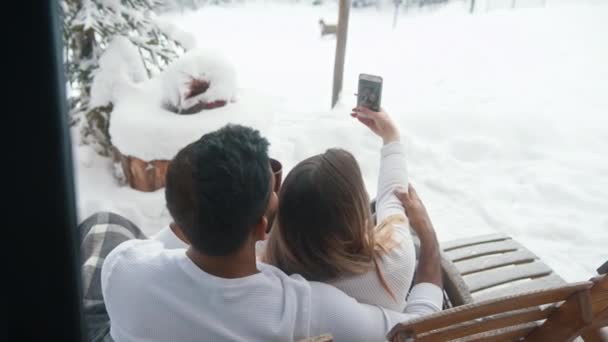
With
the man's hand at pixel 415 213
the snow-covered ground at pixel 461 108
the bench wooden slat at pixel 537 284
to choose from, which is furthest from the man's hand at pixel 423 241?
the snow-covered ground at pixel 461 108

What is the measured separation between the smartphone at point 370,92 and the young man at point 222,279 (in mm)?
644

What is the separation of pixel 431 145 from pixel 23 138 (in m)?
3.34

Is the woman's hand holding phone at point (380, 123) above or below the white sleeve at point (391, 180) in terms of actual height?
above

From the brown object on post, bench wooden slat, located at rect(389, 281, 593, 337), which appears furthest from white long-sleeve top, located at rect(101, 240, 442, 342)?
the brown object on post

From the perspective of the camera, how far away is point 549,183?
3.02 metres

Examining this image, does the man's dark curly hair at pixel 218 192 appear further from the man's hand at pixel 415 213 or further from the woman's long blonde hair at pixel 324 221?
the man's hand at pixel 415 213

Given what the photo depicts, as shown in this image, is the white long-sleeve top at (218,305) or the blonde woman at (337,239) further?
the blonde woman at (337,239)

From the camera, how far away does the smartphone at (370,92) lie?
4.72 feet

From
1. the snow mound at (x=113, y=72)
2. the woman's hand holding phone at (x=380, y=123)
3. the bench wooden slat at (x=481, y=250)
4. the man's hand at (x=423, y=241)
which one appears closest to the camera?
the man's hand at (x=423, y=241)

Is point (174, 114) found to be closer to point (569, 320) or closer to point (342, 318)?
point (342, 318)

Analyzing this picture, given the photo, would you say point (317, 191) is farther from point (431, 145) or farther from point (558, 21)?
point (558, 21)

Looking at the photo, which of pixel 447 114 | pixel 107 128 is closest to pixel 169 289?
pixel 107 128

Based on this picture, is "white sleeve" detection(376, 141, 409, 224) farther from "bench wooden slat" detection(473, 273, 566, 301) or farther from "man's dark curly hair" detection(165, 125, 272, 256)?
"bench wooden slat" detection(473, 273, 566, 301)

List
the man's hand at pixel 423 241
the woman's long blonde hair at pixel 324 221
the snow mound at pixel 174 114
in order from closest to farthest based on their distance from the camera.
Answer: the woman's long blonde hair at pixel 324 221, the man's hand at pixel 423 241, the snow mound at pixel 174 114
